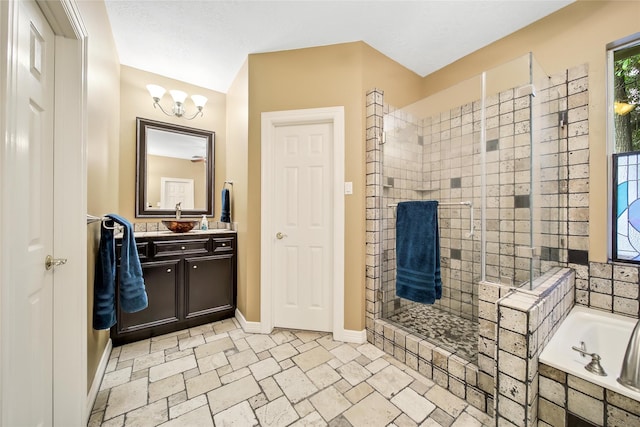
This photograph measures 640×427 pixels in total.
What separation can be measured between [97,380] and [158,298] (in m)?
0.71

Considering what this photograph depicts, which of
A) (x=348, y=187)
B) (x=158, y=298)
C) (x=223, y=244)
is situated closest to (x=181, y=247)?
(x=223, y=244)

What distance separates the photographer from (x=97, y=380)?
1.52m

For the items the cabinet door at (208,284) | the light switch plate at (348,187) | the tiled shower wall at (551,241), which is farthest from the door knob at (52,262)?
the tiled shower wall at (551,241)

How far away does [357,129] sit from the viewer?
210cm

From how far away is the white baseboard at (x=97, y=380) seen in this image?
4.44 ft

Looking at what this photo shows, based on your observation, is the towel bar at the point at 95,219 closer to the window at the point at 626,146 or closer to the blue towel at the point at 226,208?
the blue towel at the point at 226,208

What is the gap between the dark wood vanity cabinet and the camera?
2104 millimetres

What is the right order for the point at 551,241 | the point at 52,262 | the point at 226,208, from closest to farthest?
the point at 52,262, the point at 551,241, the point at 226,208

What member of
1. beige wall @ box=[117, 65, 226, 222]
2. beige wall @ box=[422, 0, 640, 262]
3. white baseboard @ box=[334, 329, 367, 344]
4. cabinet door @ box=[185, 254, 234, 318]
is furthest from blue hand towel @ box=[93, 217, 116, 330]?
beige wall @ box=[422, 0, 640, 262]

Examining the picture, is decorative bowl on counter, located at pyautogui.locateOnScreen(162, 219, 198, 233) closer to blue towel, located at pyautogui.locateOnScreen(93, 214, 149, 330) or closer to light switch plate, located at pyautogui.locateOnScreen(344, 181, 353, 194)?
blue towel, located at pyautogui.locateOnScreen(93, 214, 149, 330)

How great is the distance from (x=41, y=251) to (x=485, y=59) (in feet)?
11.2

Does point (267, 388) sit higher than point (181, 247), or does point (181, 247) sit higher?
point (181, 247)

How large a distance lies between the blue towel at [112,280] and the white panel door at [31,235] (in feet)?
1.09

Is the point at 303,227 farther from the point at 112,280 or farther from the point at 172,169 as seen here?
the point at 172,169
